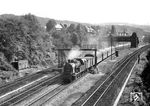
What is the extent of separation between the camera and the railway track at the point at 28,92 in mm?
22212

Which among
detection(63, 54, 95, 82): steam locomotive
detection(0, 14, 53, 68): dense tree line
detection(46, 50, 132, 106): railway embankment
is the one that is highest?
detection(0, 14, 53, 68): dense tree line

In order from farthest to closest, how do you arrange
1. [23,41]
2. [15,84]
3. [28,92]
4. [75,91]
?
[23,41] → [15,84] → [75,91] → [28,92]

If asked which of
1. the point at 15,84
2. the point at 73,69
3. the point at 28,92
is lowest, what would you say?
the point at 28,92

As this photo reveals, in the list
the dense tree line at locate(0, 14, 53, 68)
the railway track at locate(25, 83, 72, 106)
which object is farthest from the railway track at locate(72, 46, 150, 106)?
the dense tree line at locate(0, 14, 53, 68)

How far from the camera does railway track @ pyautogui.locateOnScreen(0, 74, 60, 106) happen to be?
72.9 ft

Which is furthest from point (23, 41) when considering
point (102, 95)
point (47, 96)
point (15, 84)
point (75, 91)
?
point (102, 95)

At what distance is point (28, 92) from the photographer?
1021 inches

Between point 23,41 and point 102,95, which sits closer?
point 102,95

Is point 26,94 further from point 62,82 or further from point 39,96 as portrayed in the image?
point 62,82

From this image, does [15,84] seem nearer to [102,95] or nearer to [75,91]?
[75,91]

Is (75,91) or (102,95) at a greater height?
(102,95)

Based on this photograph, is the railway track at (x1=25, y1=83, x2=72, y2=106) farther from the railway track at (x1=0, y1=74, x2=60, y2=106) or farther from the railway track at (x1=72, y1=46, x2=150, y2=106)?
the railway track at (x1=72, y1=46, x2=150, y2=106)

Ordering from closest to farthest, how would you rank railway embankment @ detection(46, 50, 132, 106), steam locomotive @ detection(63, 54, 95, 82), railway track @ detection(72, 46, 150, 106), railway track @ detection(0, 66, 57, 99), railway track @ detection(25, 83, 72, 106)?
railway track @ detection(72, 46, 150, 106)
railway track @ detection(25, 83, 72, 106)
railway embankment @ detection(46, 50, 132, 106)
railway track @ detection(0, 66, 57, 99)
steam locomotive @ detection(63, 54, 95, 82)

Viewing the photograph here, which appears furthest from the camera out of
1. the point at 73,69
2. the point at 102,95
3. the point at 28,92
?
the point at 73,69
